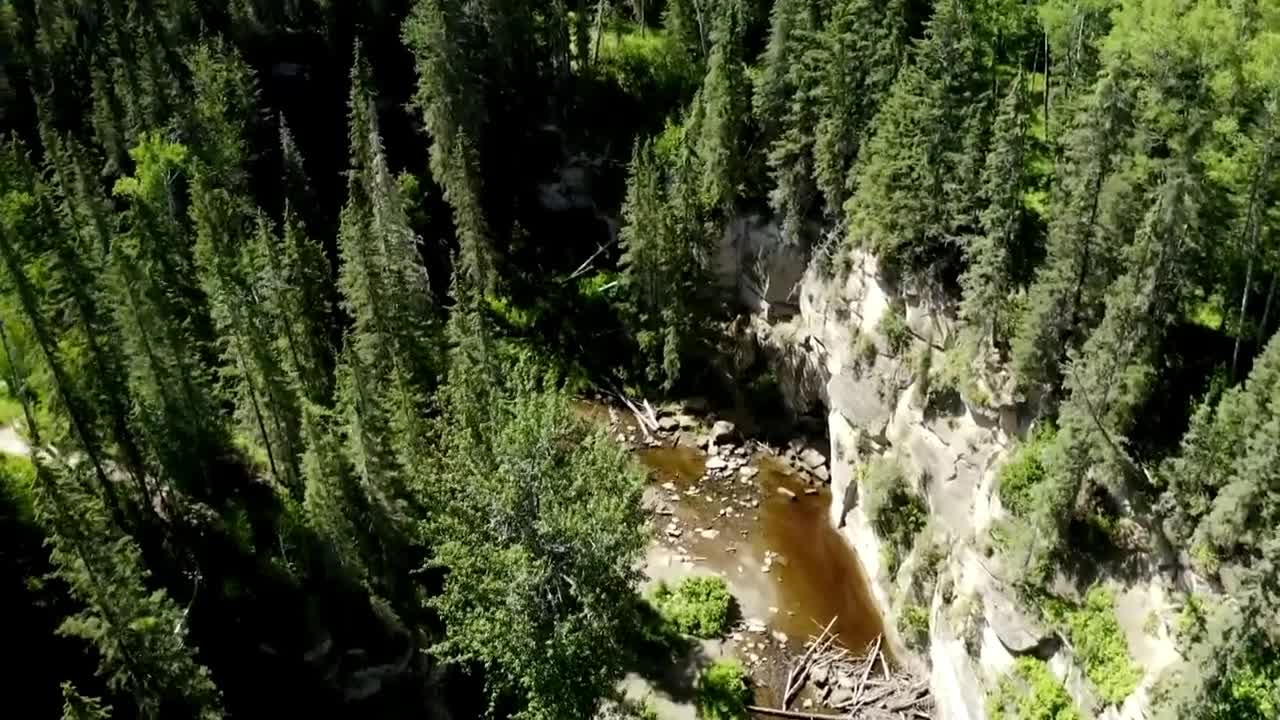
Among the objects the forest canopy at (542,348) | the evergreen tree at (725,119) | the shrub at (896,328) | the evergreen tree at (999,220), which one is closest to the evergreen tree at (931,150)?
the forest canopy at (542,348)

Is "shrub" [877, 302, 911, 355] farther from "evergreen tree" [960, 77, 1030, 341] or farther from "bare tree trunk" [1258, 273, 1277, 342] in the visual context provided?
"bare tree trunk" [1258, 273, 1277, 342]

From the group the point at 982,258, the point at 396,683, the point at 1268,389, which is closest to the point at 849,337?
the point at 982,258

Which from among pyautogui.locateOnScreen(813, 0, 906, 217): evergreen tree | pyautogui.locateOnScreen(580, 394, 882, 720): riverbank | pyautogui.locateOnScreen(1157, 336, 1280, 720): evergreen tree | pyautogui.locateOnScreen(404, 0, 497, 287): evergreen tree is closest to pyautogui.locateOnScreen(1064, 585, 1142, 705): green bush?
pyautogui.locateOnScreen(1157, 336, 1280, 720): evergreen tree

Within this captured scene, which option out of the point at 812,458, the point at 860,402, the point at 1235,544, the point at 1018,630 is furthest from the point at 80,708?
the point at 812,458

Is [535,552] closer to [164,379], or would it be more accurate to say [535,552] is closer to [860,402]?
[164,379]

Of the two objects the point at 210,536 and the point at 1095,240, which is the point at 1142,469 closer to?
the point at 1095,240

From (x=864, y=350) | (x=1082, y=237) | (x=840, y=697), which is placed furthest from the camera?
(x=864, y=350)
